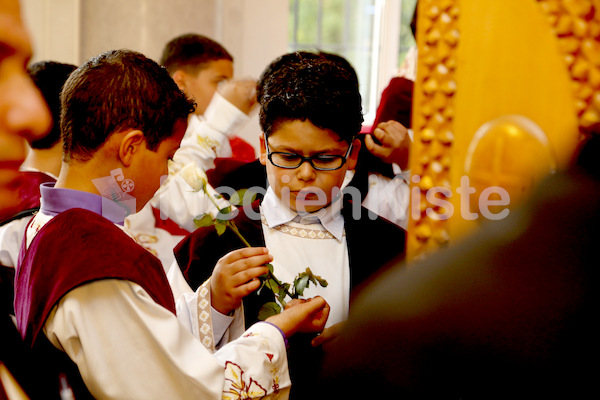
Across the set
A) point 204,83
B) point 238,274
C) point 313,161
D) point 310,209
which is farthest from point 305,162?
point 204,83

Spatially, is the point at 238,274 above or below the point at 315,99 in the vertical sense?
below

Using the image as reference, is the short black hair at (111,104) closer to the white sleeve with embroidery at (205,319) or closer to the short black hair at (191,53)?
the white sleeve with embroidery at (205,319)

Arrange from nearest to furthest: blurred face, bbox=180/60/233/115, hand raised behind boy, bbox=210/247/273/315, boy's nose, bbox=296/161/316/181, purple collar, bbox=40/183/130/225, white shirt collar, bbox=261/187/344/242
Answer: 1. purple collar, bbox=40/183/130/225
2. hand raised behind boy, bbox=210/247/273/315
3. boy's nose, bbox=296/161/316/181
4. white shirt collar, bbox=261/187/344/242
5. blurred face, bbox=180/60/233/115

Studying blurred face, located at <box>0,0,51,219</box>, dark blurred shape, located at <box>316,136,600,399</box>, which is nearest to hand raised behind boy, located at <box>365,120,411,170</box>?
dark blurred shape, located at <box>316,136,600,399</box>

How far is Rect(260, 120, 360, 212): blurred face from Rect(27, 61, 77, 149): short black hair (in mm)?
867

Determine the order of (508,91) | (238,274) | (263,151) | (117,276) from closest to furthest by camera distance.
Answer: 1. (508,91)
2. (117,276)
3. (238,274)
4. (263,151)

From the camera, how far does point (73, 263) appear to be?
114cm

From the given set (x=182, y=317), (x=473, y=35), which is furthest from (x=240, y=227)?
(x=473, y=35)

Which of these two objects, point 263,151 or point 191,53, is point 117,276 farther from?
point 191,53

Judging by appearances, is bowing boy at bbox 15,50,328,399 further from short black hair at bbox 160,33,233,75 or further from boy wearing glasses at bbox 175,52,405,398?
short black hair at bbox 160,33,233,75

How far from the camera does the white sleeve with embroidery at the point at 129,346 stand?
3.70ft

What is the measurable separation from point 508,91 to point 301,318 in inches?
26.7

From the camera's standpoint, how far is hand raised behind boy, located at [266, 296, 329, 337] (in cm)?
139

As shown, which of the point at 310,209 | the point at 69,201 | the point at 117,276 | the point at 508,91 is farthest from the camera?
the point at 310,209
